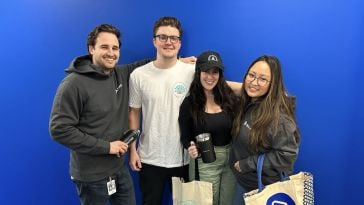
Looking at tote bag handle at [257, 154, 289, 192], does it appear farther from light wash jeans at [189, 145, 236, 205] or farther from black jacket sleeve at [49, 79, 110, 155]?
black jacket sleeve at [49, 79, 110, 155]

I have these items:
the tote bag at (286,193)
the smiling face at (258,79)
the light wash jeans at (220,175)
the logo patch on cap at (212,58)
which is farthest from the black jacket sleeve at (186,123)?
the tote bag at (286,193)

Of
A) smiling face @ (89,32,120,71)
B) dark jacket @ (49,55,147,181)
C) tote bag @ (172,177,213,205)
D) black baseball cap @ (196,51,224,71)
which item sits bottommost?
tote bag @ (172,177,213,205)

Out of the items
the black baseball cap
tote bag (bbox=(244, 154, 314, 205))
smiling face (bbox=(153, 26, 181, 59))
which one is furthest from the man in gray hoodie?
tote bag (bbox=(244, 154, 314, 205))

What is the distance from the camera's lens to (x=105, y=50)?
1.58 m

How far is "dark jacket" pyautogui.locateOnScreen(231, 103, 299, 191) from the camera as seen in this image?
1.46 m

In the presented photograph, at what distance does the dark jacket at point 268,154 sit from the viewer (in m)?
1.46

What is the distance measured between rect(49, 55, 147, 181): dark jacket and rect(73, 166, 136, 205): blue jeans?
0.04 meters

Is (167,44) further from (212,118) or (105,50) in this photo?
(212,118)

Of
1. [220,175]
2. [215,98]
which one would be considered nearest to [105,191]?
[220,175]

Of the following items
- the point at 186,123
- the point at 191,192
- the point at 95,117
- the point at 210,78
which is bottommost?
the point at 191,192

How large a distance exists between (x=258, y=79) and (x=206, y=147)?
Result: 0.43 m

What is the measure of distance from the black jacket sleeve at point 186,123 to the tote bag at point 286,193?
46 cm

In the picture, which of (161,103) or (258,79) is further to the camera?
(161,103)
